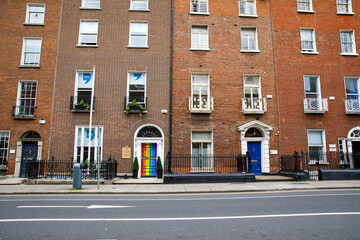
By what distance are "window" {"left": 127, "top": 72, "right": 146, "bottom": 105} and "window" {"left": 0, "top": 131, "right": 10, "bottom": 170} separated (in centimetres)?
841

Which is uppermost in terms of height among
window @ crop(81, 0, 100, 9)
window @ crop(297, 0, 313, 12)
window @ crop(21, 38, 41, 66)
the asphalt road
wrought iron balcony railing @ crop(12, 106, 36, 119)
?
window @ crop(297, 0, 313, 12)

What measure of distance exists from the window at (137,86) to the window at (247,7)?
909 cm

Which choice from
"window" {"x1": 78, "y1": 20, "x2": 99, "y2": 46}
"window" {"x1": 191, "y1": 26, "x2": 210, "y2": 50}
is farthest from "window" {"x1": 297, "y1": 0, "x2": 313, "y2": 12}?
"window" {"x1": 78, "y1": 20, "x2": 99, "y2": 46}

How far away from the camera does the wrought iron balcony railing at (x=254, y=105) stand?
53.7 ft

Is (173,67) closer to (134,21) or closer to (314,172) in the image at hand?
(134,21)

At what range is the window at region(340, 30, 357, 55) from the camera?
18234mm

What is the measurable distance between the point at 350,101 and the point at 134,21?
661 inches

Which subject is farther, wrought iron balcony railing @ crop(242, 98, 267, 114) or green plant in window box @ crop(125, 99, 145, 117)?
wrought iron balcony railing @ crop(242, 98, 267, 114)

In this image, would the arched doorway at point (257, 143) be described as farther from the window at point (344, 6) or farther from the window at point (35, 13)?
the window at point (35, 13)

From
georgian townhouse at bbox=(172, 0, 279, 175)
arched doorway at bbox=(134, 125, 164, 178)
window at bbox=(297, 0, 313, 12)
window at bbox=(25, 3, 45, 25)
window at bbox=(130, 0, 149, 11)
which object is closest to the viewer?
arched doorway at bbox=(134, 125, 164, 178)

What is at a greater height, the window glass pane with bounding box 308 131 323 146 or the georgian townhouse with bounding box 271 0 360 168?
the georgian townhouse with bounding box 271 0 360 168

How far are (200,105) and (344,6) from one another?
1441 centimetres

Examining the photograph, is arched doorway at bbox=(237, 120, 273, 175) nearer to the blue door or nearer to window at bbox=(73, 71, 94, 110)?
the blue door

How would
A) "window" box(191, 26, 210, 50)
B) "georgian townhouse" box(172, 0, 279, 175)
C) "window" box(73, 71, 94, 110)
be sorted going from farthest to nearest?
"window" box(191, 26, 210, 50)
"georgian townhouse" box(172, 0, 279, 175)
"window" box(73, 71, 94, 110)
